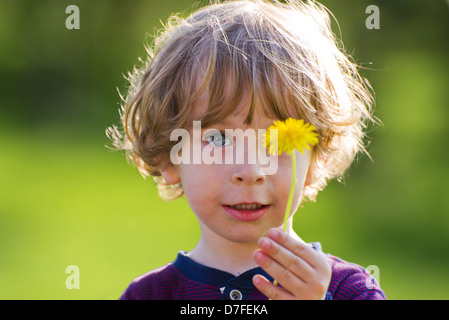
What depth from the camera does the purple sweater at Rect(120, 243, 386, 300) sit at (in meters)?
1.13

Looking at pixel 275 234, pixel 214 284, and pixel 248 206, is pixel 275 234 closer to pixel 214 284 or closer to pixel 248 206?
pixel 248 206

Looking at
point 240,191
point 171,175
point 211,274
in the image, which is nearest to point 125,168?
point 171,175

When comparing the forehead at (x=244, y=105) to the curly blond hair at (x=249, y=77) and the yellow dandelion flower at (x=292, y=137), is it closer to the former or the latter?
the curly blond hair at (x=249, y=77)

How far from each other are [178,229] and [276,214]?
6.87 feet

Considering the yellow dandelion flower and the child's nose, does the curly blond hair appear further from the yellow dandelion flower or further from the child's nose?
the yellow dandelion flower

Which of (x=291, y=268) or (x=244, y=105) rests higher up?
(x=244, y=105)

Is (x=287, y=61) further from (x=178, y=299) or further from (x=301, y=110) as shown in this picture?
(x=178, y=299)

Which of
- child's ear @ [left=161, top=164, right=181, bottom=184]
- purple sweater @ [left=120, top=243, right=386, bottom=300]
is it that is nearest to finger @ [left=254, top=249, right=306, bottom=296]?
purple sweater @ [left=120, top=243, right=386, bottom=300]

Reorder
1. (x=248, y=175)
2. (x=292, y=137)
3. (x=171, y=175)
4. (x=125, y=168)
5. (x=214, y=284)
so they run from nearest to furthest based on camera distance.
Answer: (x=292, y=137) → (x=248, y=175) → (x=214, y=284) → (x=171, y=175) → (x=125, y=168)

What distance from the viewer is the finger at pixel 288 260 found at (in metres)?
0.86

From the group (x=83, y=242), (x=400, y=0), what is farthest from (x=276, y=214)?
(x=400, y=0)

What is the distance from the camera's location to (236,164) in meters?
1.08

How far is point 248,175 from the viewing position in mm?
1049

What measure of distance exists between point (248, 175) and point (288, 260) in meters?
0.22
